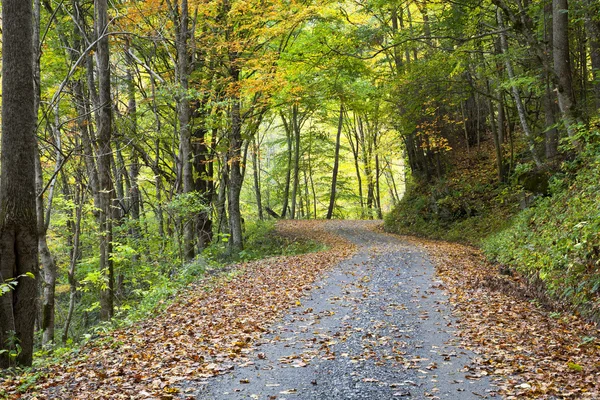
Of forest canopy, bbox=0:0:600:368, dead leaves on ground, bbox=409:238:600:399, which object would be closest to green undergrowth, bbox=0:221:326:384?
forest canopy, bbox=0:0:600:368

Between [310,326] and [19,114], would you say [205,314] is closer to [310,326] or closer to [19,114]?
[310,326]

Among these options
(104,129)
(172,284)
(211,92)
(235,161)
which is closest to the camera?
(104,129)

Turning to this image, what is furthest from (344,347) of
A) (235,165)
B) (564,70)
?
(235,165)

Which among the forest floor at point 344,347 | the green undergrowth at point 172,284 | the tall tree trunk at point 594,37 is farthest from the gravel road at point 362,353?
the tall tree trunk at point 594,37

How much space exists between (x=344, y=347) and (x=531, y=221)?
9.36m

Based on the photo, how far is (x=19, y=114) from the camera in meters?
6.55

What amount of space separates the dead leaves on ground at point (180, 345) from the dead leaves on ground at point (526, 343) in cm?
341

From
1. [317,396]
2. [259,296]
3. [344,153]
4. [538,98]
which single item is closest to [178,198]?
[259,296]

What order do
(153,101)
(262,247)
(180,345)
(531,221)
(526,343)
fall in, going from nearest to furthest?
(526,343), (180,345), (531,221), (153,101), (262,247)

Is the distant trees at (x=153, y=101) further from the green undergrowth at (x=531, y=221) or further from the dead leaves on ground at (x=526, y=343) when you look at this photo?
the dead leaves on ground at (x=526, y=343)

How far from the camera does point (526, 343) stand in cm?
662

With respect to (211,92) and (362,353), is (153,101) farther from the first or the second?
(362,353)

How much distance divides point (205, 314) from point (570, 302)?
674cm

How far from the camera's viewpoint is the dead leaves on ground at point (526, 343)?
5160 millimetres
